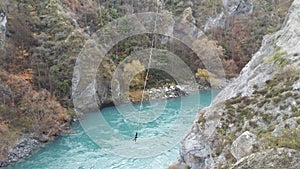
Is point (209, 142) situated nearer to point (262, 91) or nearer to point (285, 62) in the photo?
point (262, 91)

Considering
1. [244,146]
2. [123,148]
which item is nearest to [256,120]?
[244,146]

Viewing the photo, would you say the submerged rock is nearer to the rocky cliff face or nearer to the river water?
the river water

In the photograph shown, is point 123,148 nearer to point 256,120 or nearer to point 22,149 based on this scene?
point 22,149

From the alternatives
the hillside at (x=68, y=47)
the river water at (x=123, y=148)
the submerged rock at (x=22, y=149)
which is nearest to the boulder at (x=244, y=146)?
the hillside at (x=68, y=47)

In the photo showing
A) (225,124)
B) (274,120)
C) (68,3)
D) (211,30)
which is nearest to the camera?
(274,120)

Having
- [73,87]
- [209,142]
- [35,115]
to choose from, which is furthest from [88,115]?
[209,142]
